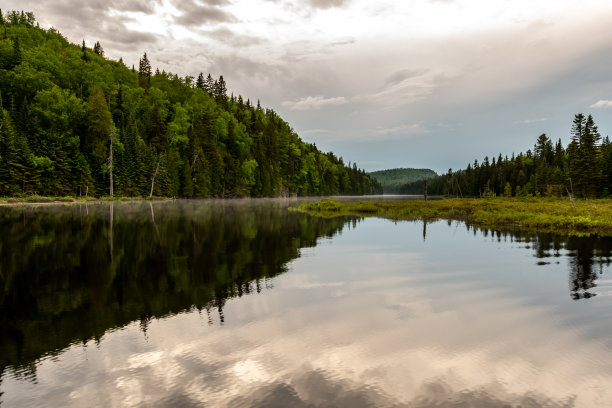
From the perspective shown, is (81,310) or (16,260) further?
(16,260)

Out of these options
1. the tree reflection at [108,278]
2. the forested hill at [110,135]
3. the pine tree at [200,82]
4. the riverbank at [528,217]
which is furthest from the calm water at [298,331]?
the pine tree at [200,82]

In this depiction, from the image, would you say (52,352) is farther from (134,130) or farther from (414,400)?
(134,130)

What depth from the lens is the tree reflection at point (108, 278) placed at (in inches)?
294

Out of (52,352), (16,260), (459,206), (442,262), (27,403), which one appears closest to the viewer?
(27,403)

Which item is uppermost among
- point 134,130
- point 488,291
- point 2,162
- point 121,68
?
point 121,68

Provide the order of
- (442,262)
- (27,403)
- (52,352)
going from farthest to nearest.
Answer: (442,262) < (52,352) < (27,403)

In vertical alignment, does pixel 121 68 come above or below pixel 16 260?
above

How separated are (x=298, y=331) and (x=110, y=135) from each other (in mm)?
82395

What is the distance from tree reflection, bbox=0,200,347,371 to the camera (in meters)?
7.46

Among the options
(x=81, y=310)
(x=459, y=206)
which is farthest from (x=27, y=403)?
(x=459, y=206)

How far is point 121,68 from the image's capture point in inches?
4788

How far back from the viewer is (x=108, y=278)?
37.6 ft

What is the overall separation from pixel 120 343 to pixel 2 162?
6978 cm

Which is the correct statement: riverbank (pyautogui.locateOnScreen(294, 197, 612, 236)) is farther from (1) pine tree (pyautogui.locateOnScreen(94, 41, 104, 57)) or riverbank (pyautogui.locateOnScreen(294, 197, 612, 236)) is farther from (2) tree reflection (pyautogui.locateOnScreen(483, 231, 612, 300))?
(1) pine tree (pyautogui.locateOnScreen(94, 41, 104, 57))
